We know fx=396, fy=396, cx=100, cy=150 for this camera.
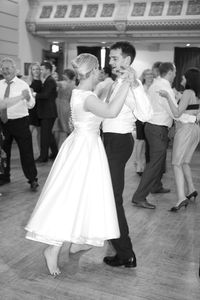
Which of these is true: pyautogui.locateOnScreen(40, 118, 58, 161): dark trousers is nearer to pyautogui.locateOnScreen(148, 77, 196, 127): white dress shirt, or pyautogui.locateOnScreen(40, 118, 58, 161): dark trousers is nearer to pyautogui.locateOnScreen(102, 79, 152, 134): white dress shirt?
pyautogui.locateOnScreen(148, 77, 196, 127): white dress shirt

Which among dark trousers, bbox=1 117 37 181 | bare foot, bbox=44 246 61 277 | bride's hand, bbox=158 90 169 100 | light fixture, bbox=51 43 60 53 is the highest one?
light fixture, bbox=51 43 60 53

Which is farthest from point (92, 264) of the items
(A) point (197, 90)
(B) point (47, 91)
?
(B) point (47, 91)

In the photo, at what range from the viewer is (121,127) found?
2705 millimetres

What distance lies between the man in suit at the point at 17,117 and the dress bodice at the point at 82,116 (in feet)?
7.53

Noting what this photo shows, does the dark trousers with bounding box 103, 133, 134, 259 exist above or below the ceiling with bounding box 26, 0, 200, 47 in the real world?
below

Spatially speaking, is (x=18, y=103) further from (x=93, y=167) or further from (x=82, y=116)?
(x=93, y=167)

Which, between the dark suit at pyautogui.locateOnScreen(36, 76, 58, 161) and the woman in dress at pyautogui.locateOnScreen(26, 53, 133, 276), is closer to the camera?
the woman in dress at pyautogui.locateOnScreen(26, 53, 133, 276)

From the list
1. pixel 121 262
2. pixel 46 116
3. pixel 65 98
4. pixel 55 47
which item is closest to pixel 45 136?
pixel 46 116

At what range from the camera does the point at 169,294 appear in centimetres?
260

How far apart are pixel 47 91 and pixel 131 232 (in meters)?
3.62

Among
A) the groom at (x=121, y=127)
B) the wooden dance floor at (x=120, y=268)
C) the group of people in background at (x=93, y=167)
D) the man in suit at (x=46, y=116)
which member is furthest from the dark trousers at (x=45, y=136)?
the groom at (x=121, y=127)

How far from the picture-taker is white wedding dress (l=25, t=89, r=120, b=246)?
258cm

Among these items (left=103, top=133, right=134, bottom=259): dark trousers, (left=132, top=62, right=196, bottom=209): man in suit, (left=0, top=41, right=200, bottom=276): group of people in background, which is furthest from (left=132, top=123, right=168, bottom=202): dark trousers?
(left=103, top=133, right=134, bottom=259): dark trousers

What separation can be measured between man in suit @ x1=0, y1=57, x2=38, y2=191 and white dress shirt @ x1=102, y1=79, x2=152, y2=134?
2356 millimetres
